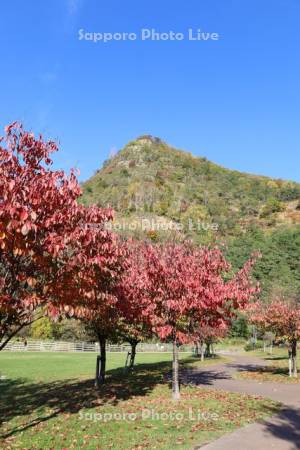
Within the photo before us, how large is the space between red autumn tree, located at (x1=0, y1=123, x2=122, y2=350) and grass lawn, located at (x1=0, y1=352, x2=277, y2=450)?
139 inches

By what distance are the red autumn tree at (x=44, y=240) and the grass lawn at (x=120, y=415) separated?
3.54 meters

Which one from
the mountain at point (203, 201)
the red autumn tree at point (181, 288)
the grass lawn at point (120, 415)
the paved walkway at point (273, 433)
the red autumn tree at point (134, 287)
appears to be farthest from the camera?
the mountain at point (203, 201)

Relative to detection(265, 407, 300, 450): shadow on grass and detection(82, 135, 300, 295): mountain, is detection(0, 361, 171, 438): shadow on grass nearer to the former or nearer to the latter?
detection(265, 407, 300, 450): shadow on grass

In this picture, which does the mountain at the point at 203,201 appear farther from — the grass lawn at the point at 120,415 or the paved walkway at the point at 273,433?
the grass lawn at the point at 120,415

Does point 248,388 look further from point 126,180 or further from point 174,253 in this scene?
point 126,180

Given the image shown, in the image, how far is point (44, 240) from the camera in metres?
8.10

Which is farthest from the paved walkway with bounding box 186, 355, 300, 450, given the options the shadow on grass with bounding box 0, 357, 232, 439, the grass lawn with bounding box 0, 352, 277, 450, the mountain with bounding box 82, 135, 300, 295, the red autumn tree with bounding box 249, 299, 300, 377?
the mountain with bounding box 82, 135, 300, 295

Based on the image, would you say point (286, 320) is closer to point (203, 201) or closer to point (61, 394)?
point (61, 394)

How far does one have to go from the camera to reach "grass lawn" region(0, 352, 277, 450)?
10172 millimetres

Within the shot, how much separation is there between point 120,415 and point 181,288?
464cm

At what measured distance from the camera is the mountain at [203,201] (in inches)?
4067

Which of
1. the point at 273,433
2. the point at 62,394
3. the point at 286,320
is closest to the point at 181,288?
the point at 273,433

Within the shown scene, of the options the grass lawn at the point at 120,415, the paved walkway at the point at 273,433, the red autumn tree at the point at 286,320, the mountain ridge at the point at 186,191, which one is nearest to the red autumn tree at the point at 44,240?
the grass lawn at the point at 120,415

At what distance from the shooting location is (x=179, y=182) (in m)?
171
